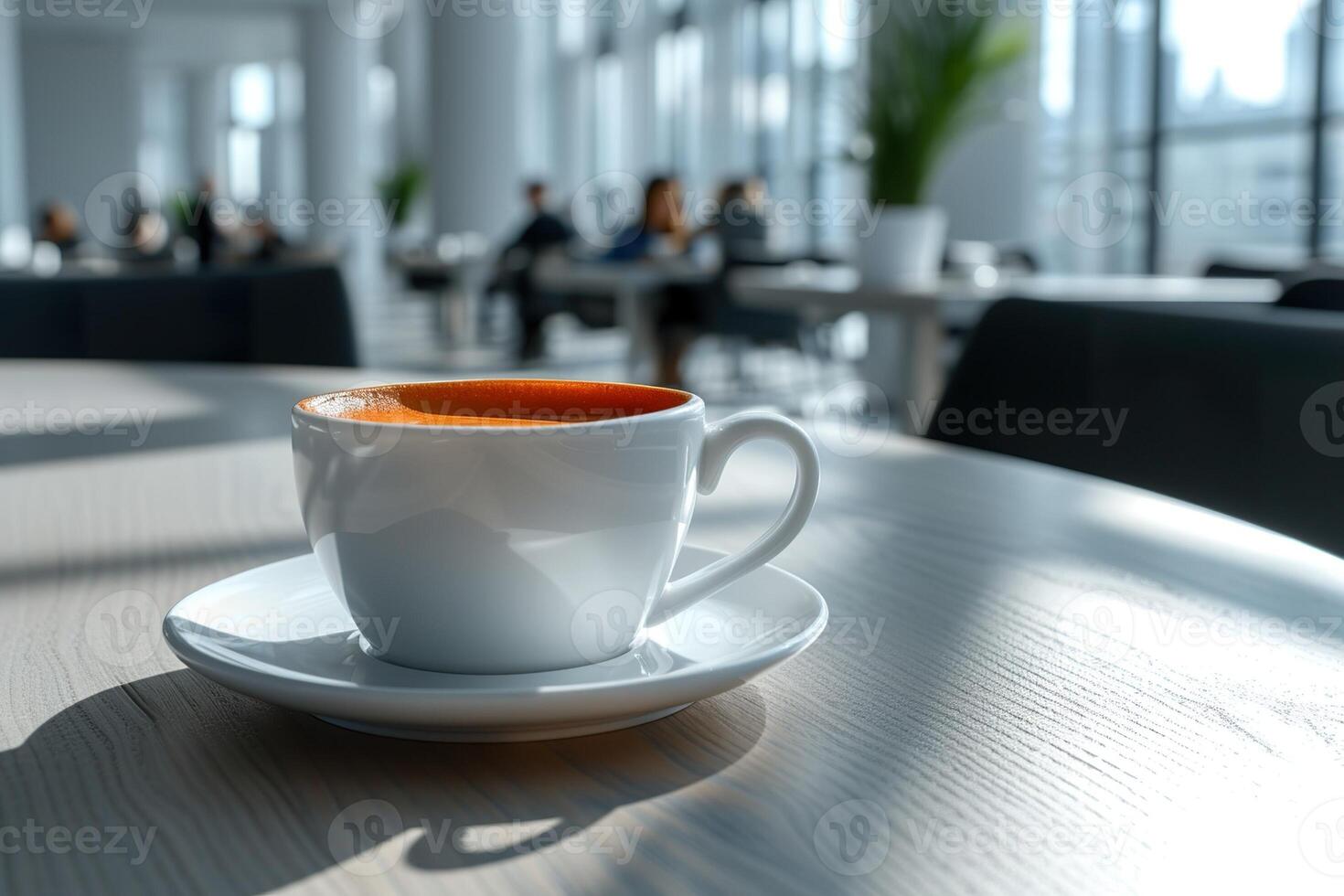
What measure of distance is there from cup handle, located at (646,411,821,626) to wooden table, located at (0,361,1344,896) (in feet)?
0.11

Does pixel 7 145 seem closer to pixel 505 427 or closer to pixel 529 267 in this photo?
pixel 529 267

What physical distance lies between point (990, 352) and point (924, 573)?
0.44 m

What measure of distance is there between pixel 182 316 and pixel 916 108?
1.56 metres

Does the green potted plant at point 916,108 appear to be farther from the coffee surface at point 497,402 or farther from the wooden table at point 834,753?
the coffee surface at point 497,402

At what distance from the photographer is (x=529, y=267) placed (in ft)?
20.1

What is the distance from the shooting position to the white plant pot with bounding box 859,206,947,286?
2.58 m

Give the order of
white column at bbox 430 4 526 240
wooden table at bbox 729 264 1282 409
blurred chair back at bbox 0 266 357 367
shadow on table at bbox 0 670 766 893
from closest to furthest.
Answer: shadow on table at bbox 0 670 766 893, blurred chair back at bbox 0 266 357 367, wooden table at bbox 729 264 1282 409, white column at bbox 430 4 526 240

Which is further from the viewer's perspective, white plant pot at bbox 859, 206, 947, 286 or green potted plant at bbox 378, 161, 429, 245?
green potted plant at bbox 378, 161, 429, 245

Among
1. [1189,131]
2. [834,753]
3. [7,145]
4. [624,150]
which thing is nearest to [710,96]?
[624,150]

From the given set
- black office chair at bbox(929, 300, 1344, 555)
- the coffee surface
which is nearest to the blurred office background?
black office chair at bbox(929, 300, 1344, 555)

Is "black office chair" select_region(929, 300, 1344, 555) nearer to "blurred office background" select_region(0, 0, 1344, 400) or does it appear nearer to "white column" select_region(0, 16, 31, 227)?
"blurred office background" select_region(0, 0, 1344, 400)

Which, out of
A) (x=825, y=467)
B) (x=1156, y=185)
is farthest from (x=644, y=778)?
(x=1156, y=185)

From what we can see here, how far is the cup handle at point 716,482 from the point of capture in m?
0.37

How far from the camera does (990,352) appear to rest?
89 cm
